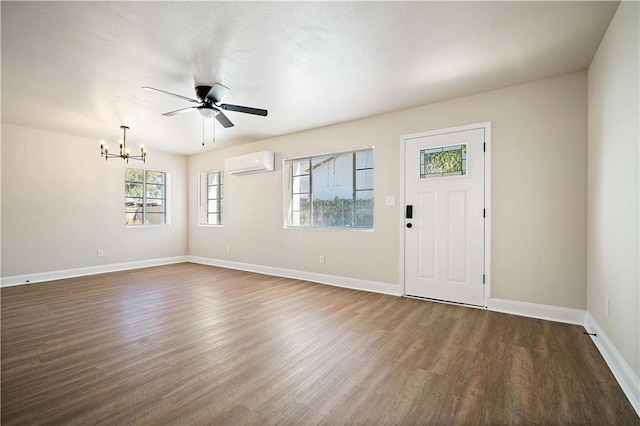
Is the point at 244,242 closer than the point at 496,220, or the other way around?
the point at 496,220

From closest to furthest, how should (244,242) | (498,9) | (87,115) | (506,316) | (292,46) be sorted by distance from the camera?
1. (498,9)
2. (292,46)
3. (506,316)
4. (87,115)
5. (244,242)

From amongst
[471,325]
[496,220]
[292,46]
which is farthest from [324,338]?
[292,46]

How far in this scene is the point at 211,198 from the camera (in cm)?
691

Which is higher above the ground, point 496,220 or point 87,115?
point 87,115

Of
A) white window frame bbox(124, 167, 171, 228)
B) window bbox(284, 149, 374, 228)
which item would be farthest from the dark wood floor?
white window frame bbox(124, 167, 171, 228)

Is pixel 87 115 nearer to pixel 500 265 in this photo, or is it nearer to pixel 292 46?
pixel 292 46

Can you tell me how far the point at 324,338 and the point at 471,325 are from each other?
151cm

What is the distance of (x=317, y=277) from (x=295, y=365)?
272cm

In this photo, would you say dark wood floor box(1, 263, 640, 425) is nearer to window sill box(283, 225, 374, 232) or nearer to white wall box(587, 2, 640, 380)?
white wall box(587, 2, 640, 380)

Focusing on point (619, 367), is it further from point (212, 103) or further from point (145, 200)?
point (145, 200)

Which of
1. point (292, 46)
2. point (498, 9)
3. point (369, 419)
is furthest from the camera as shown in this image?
point (292, 46)

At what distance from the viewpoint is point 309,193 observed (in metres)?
5.19

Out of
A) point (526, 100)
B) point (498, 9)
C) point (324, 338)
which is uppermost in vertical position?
point (498, 9)

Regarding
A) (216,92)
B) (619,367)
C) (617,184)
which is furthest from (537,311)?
A: (216,92)
